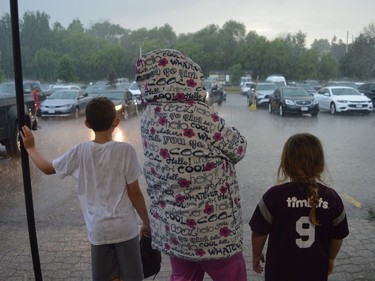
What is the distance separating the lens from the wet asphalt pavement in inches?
155

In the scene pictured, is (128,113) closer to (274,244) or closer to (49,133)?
(49,133)

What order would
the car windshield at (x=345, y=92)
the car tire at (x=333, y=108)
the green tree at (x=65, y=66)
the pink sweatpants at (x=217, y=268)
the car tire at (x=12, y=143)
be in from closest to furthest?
1. the pink sweatpants at (x=217, y=268)
2. the car tire at (x=12, y=143)
3. the green tree at (x=65, y=66)
4. the car tire at (x=333, y=108)
5. the car windshield at (x=345, y=92)

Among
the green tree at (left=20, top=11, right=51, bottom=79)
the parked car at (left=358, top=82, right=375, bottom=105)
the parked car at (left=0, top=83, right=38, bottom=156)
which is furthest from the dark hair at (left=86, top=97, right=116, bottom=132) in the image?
the parked car at (left=358, top=82, right=375, bottom=105)

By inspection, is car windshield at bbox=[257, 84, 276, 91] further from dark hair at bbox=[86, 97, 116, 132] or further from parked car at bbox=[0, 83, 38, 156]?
dark hair at bbox=[86, 97, 116, 132]

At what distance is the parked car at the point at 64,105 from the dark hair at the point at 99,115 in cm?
1862

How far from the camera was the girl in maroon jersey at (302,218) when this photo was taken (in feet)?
6.99

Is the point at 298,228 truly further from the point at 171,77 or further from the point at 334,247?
the point at 171,77

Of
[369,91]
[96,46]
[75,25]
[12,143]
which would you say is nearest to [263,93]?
[369,91]

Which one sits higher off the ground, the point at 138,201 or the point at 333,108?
the point at 138,201

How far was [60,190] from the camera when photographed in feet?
23.6

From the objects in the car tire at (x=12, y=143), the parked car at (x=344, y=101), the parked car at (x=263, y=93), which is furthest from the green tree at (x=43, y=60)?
the parked car at (x=263, y=93)

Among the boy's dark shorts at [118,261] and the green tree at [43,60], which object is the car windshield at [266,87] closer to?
the green tree at [43,60]

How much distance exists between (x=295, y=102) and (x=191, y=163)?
19942 mm

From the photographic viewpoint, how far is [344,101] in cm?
2172
